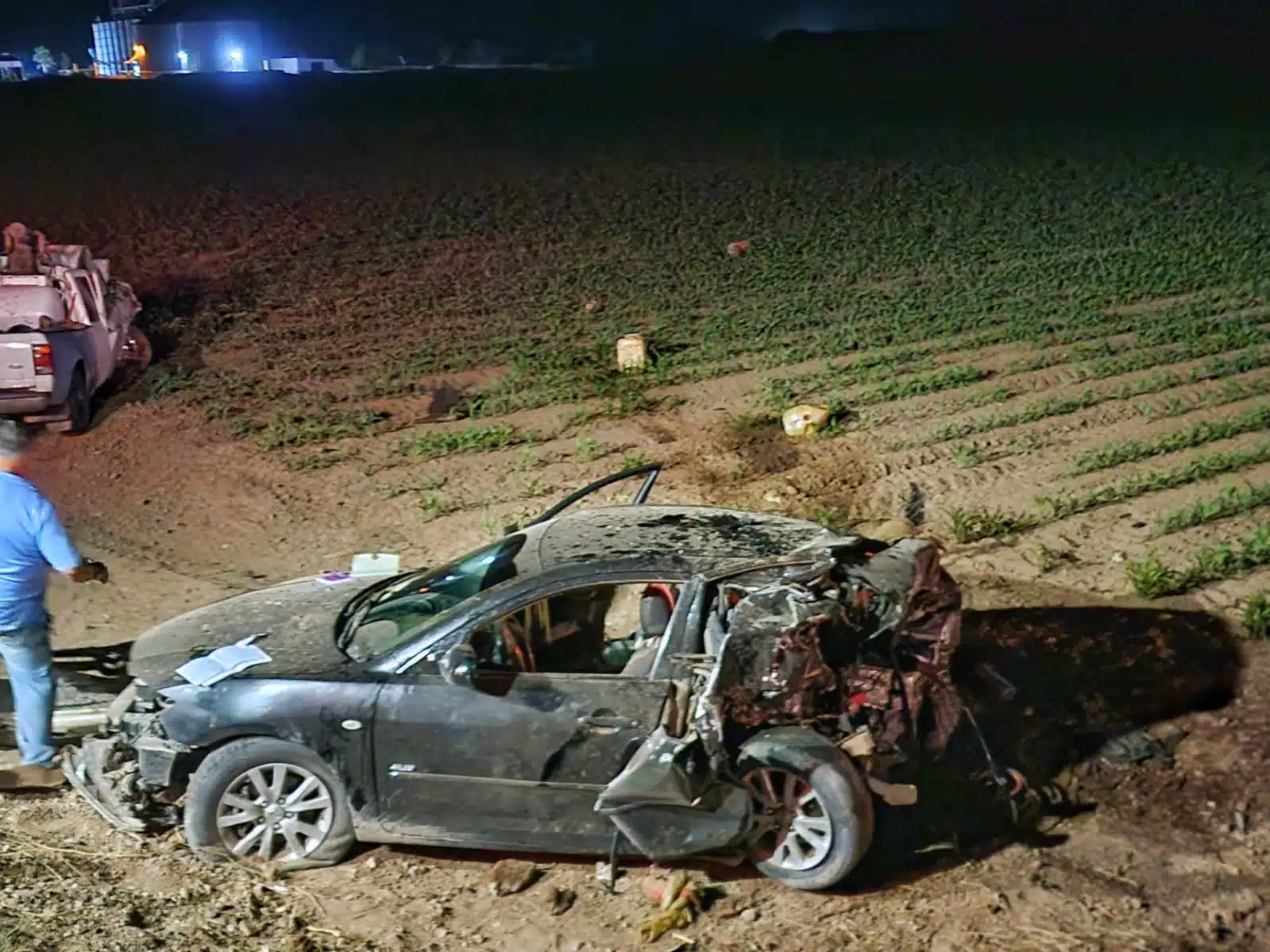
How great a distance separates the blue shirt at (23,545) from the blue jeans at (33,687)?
0.09 metres

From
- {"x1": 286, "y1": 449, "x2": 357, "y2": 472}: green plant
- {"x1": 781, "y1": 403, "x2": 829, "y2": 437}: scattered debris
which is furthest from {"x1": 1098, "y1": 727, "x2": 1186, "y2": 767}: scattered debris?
{"x1": 286, "y1": 449, "x2": 357, "y2": 472}: green plant

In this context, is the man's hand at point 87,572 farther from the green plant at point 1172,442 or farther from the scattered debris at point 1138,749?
the green plant at point 1172,442

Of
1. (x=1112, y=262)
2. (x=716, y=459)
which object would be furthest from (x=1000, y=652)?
(x=1112, y=262)

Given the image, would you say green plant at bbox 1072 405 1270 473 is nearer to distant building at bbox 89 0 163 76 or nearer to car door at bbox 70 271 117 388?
car door at bbox 70 271 117 388

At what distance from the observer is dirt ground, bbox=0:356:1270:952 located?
582 centimetres

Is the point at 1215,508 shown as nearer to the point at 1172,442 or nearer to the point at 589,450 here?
the point at 1172,442

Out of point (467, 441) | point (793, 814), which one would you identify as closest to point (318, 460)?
point (467, 441)

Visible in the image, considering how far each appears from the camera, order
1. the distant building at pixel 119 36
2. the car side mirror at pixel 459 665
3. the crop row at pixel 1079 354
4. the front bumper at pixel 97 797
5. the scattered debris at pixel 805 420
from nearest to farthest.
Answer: the car side mirror at pixel 459 665
the front bumper at pixel 97 797
the scattered debris at pixel 805 420
the crop row at pixel 1079 354
the distant building at pixel 119 36

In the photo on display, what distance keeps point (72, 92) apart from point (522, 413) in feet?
104

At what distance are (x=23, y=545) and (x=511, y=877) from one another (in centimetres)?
283

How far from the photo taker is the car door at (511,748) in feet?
19.6

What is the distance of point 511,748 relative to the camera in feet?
19.6

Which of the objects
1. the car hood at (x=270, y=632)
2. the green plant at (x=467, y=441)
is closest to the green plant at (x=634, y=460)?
the green plant at (x=467, y=441)

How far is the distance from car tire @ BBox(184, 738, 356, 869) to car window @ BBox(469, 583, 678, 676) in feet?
3.02
